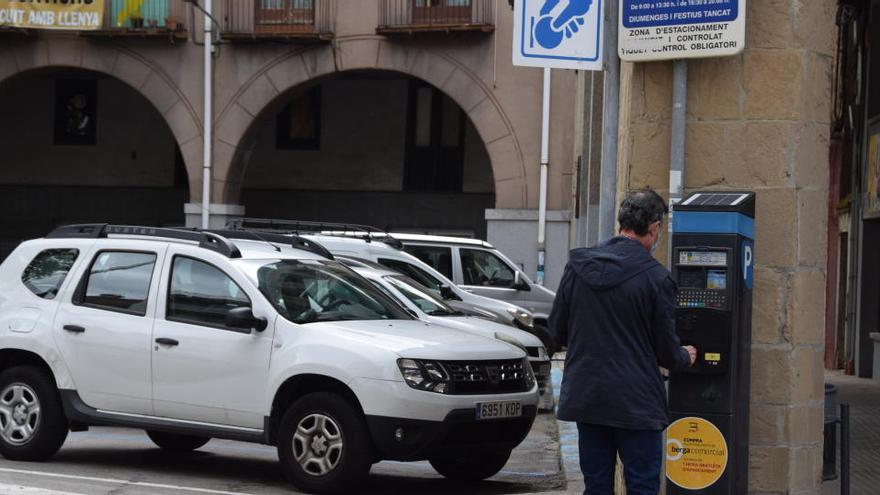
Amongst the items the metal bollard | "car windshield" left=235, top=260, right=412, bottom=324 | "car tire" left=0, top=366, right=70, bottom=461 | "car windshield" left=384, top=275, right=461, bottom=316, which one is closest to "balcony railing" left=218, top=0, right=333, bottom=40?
"car windshield" left=384, top=275, right=461, bottom=316

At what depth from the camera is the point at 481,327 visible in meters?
12.9

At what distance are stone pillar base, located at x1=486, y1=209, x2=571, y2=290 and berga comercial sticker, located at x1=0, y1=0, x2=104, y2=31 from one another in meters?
8.42

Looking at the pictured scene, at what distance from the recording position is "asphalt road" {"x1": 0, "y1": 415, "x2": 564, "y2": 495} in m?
9.70

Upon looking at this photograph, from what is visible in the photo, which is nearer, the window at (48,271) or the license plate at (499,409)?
the license plate at (499,409)

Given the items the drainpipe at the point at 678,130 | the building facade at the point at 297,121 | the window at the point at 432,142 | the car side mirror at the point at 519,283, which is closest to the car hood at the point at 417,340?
the drainpipe at the point at 678,130

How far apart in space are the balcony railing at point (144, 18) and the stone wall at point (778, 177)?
2153cm

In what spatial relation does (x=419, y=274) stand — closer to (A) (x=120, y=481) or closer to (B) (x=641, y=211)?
(A) (x=120, y=481)

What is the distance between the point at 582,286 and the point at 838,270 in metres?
19.8

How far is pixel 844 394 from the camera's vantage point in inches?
727

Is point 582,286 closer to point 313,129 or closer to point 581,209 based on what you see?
point 581,209

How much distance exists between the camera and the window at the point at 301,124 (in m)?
32.5

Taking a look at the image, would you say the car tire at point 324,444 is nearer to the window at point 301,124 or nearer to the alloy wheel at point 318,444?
the alloy wheel at point 318,444

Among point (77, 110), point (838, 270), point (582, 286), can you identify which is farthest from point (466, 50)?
point (582, 286)

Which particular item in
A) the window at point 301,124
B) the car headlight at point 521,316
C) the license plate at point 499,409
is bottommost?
the license plate at point 499,409
